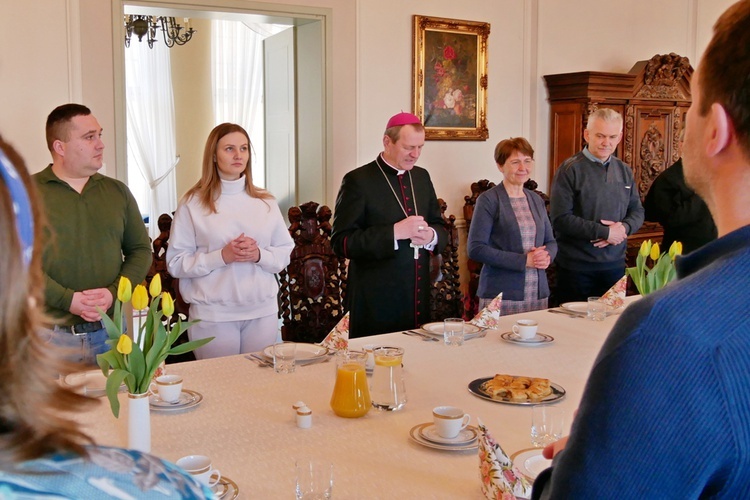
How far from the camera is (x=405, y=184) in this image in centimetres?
402

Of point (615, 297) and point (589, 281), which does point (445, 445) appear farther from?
point (589, 281)

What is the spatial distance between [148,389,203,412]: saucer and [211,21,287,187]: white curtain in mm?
6194

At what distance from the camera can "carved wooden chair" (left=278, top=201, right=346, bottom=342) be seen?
161 inches

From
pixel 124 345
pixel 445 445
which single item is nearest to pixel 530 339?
pixel 445 445

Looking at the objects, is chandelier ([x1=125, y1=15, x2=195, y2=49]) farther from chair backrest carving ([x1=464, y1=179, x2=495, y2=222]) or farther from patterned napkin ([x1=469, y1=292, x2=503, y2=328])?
patterned napkin ([x1=469, y1=292, x2=503, y2=328])

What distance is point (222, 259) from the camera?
10.8 ft

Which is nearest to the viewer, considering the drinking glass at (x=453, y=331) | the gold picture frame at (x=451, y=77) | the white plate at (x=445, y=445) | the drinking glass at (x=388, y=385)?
the white plate at (x=445, y=445)

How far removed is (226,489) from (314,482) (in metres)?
0.20

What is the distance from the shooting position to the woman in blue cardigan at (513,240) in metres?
4.09

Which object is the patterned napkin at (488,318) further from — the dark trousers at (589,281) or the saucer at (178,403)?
the dark trousers at (589,281)

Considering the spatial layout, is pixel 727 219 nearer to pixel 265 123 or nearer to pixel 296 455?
pixel 296 455

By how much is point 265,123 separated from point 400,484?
4.98 meters

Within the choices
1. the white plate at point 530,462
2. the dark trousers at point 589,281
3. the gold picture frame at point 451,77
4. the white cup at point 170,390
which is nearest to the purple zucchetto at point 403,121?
the dark trousers at point 589,281

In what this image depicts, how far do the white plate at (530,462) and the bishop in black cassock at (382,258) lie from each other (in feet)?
6.66
